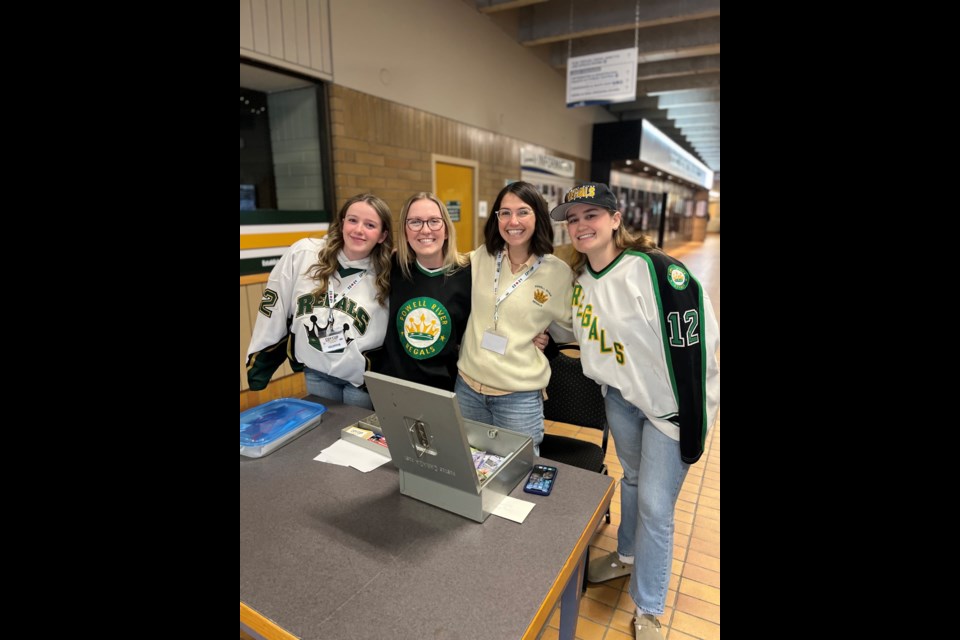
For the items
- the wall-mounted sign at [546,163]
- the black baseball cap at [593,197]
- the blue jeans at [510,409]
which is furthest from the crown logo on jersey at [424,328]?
the wall-mounted sign at [546,163]

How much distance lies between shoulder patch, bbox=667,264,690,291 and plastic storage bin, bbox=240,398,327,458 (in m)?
1.38

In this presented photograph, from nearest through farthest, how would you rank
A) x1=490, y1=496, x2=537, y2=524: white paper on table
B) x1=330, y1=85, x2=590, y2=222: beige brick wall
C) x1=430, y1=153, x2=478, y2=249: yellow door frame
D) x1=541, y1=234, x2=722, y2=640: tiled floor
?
x1=490, y1=496, x2=537, y2=524: white paper on table < x1=541, y1=234, x2=722, y2=640: tiled floor < x1=330, y1=85, x2=590, y2=222: beige brick wall < x1=430, y1=153, x2=478, y2=249: yellow door frame

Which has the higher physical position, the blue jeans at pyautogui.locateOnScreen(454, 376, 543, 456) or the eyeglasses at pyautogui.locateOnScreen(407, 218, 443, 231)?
the eyeglasses at pyautogui.locateOnScreen(407, 218, 443, 231)

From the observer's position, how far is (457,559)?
1142 millimetres

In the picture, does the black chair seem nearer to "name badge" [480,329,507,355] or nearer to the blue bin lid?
"name badge" [480,329,507,355]

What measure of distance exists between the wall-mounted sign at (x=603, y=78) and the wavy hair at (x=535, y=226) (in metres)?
4.44

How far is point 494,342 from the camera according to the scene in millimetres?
1839

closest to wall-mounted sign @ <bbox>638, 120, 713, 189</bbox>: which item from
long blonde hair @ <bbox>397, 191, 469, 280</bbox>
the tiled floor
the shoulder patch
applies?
the tiled floor

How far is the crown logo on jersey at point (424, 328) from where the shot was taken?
1949 mm

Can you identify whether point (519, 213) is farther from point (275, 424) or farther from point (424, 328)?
point (275, 424)

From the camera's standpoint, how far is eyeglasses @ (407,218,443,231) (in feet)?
6.36
